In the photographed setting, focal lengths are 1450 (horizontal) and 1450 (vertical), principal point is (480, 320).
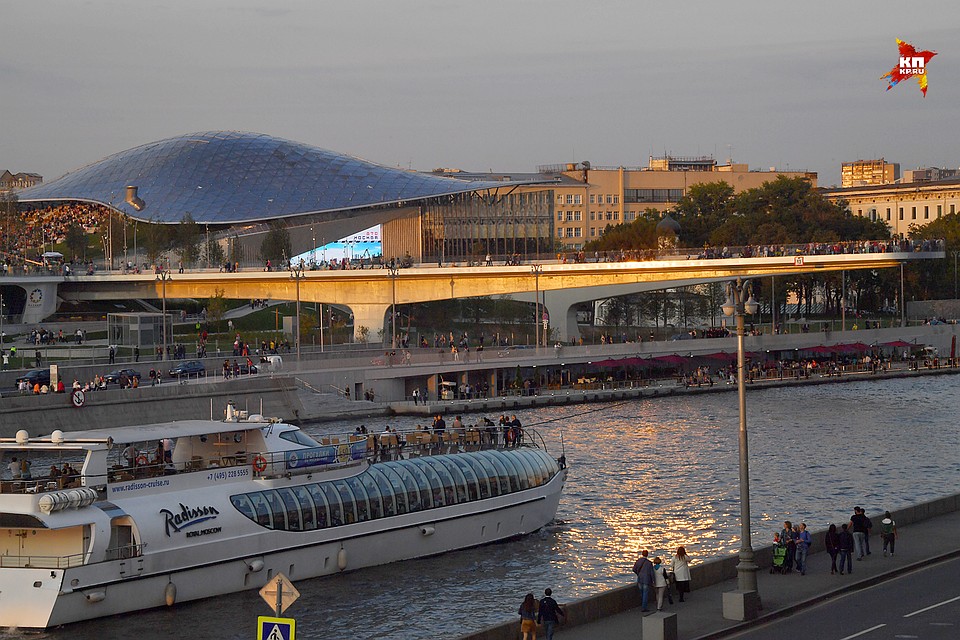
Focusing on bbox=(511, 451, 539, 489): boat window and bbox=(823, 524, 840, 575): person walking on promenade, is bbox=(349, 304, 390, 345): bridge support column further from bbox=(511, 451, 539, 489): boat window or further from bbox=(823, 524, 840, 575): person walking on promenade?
bbox=(823, 524, 840, 575): person walking on promenade

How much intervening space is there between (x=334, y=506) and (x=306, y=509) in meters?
0.79

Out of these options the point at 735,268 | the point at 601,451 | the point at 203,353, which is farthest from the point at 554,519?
the point at 735,268

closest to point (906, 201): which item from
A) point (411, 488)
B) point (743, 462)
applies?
point (411, 488)

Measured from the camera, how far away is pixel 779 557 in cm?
2573

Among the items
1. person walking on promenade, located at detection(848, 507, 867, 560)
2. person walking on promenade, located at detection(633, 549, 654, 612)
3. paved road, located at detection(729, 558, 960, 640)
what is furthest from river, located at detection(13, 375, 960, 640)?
paved road, located at detection(729, 558, 960, 640)

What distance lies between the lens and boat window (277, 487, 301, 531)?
29.5m

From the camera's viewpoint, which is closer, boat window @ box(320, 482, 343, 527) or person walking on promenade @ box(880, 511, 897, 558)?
person walking on promenade @ box(880, 511, 897, 558)

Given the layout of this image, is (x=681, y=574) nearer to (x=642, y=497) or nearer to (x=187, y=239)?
(x=642, y=497)

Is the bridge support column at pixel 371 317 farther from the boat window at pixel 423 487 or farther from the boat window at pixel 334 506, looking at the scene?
the boat window at pixel 334 506

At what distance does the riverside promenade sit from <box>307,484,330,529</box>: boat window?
4328 millimetres

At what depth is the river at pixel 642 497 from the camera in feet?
90.4

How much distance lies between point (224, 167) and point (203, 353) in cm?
5023

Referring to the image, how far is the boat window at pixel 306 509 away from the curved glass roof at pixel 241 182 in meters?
82.5

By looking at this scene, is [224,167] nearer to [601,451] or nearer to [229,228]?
[229,228]
